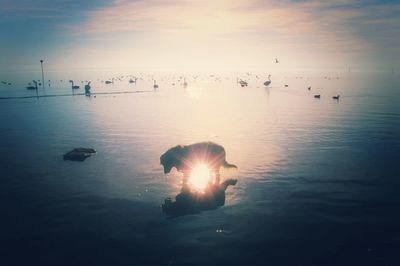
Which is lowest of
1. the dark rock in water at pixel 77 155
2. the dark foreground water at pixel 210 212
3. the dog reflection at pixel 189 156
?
the dark foreground water at pixel 210 212

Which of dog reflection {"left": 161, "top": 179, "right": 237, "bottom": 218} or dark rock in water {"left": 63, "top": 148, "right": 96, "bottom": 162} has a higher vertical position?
dark rock in water {"left": 63, "top": 148, "right": 96, "bottom": 162}

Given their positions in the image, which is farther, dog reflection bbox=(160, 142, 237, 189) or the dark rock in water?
the dark rock in water

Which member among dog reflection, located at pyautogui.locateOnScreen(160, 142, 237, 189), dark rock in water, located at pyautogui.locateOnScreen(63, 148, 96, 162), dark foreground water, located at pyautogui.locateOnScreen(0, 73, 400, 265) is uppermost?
dog reflection, located at pyautogui.locateOnScreen(160, 142, 237, 189)

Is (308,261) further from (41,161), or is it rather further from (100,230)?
(41,161)

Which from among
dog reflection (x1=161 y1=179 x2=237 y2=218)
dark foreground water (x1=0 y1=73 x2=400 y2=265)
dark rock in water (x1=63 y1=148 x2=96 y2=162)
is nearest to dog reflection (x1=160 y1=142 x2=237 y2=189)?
dark foreground water (x1=0 y1=73 x2=400 y2=265)

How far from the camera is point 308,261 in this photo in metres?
12.8

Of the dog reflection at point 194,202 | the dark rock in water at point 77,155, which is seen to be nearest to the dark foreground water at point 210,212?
the dog reflection at point 194,202

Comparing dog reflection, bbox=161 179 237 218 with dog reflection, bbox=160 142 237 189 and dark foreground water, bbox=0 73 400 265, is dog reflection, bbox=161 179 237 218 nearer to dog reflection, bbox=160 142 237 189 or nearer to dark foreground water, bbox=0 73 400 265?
dark foreground water, bbox=0 73 400 265

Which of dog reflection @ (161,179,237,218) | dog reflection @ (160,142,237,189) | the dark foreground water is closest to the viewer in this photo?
the dark foreground water

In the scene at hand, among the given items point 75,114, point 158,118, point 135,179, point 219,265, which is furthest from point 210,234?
point 75,114

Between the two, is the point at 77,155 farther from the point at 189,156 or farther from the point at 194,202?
the point at 194,202

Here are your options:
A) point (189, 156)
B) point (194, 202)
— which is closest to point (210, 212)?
point (194, 202)

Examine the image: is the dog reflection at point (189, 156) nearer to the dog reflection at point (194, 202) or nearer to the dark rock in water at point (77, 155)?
the dog reflection at point (194, 202)

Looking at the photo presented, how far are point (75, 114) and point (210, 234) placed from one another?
55.3 metres
